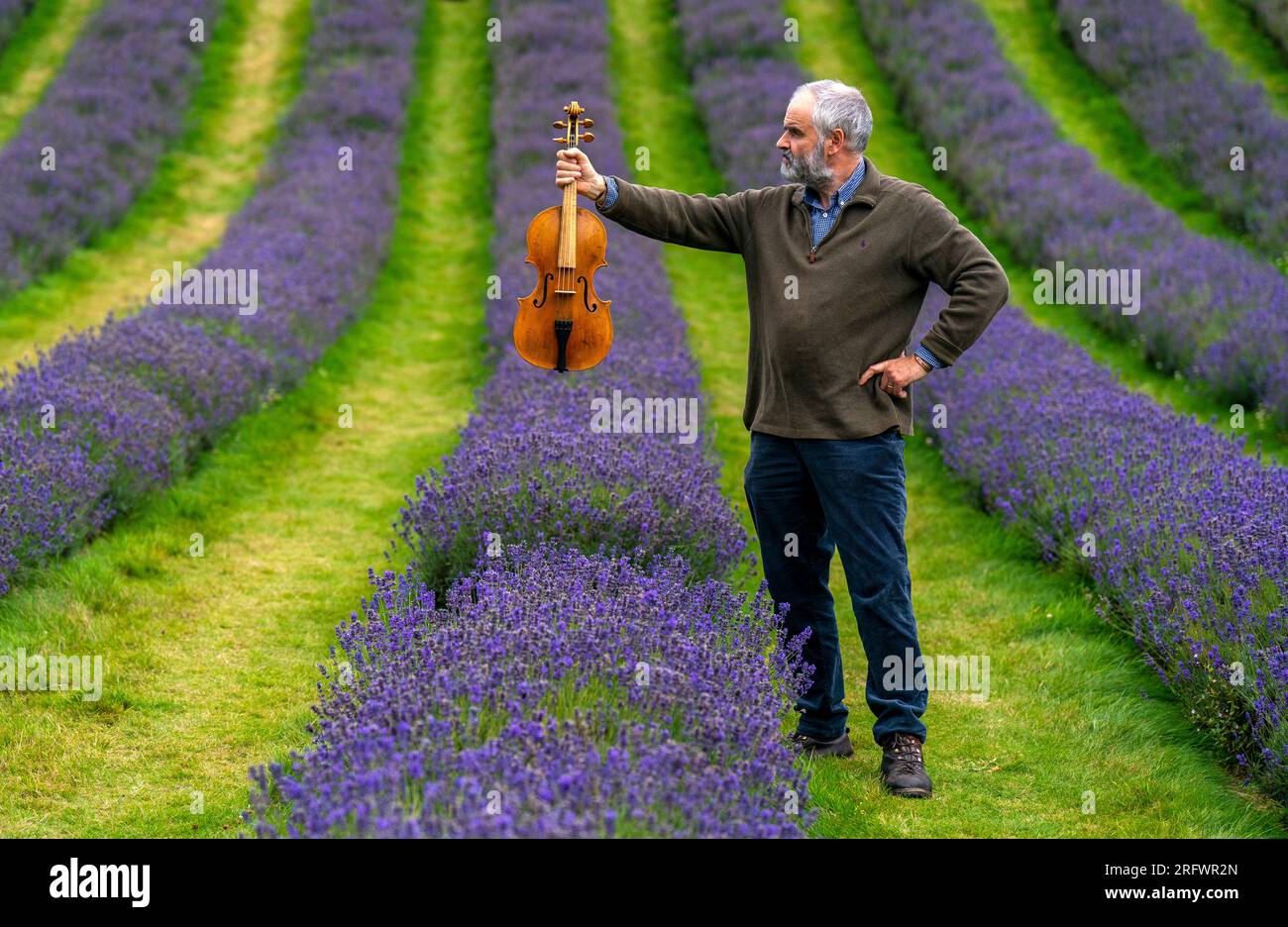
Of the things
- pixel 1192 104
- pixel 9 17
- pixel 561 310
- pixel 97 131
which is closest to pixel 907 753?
pixel 561 310

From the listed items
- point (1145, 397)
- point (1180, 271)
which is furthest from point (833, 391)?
point (1180, 271)

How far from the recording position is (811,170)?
3537 millimetres

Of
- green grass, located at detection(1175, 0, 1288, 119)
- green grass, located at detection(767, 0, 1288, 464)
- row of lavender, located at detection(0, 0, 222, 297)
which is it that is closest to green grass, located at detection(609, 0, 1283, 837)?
green grass, located at detection(767, 0, 1288, 464)

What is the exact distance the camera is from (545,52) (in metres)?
15.1

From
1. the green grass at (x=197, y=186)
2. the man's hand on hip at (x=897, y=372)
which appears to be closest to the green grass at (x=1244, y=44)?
the green grass at (x=197, y=186)

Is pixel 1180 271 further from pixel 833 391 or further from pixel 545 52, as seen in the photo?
pixel 545 52

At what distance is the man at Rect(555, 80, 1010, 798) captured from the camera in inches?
137

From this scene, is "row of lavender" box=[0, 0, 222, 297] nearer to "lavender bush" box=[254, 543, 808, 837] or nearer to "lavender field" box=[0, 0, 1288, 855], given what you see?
"lavender field" box=[0, 0, 1288, 855]

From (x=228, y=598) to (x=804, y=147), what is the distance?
10.5 feet

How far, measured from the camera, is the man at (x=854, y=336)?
3.49 m

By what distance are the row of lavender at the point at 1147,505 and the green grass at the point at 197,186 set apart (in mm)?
6434

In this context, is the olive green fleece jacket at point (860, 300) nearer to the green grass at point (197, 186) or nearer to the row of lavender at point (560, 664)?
the row of lavender at point (560, 664)

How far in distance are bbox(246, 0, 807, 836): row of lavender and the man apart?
348mm
